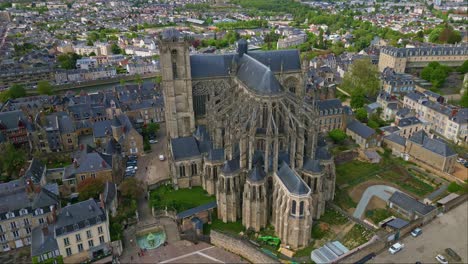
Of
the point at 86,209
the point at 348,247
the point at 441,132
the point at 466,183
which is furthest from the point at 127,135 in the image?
the point at 441,132

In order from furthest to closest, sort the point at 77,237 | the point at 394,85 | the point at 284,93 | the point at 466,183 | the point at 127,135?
the point at 394,85
the point at 127,135
the point at 466,183
the point at 284,93
the point at 77,237

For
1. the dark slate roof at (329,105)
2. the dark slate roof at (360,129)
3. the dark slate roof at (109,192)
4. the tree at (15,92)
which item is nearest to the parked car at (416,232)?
the dark slate roof at (360,129)

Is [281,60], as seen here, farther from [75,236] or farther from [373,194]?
[75,236]

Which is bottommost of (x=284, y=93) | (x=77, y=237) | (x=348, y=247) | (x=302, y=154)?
(x=348, y=247)

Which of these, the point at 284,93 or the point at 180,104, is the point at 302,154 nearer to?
the point at 284,93

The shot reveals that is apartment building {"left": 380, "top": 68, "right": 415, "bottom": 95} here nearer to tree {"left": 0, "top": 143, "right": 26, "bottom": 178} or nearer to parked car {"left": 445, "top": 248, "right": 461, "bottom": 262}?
parked car {"left": 445, "top": 248, "right": 461, "bottom": 262}

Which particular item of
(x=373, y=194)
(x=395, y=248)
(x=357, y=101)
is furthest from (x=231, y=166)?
(x=357, y=101)
